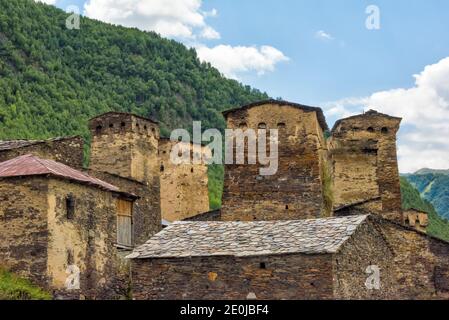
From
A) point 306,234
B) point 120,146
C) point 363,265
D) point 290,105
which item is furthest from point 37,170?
point 120,146

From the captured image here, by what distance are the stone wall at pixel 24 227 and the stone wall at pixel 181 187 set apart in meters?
25.2

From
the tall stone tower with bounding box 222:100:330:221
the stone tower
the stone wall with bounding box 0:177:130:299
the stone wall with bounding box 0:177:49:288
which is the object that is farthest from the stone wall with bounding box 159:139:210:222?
the stone wall with bounding box 0:177:49:288

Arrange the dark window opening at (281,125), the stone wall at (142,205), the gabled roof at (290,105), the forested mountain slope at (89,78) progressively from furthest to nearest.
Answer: the forested mountain slope at (89,78) < the stone wall at (142,205) < the dark window opening at (281,125) < the gabled roof at (290,105)

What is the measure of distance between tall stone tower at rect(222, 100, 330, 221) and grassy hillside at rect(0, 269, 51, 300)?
7.35 m

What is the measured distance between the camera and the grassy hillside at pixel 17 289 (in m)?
24.6

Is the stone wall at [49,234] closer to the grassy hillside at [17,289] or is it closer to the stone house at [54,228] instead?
the stone house at [54,228]

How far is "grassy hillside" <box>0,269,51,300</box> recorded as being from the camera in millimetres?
24562

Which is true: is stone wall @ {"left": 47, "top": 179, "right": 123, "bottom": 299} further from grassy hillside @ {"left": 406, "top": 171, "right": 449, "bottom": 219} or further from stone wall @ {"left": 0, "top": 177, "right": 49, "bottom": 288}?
grassy hillside @ {"left": 406, "top": 171, "right": 449, "bottom": 219}

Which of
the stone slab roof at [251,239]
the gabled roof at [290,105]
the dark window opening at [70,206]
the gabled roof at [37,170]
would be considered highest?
the gabled roof at [290,105]

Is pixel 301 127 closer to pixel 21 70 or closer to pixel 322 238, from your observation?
pixel 322 238

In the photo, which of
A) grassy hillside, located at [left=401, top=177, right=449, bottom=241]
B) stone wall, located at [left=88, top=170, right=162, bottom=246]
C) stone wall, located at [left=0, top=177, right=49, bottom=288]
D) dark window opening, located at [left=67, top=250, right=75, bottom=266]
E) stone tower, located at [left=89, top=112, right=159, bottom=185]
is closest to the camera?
stone wall, located at [left=0, top=177, right=49, bottom=288]

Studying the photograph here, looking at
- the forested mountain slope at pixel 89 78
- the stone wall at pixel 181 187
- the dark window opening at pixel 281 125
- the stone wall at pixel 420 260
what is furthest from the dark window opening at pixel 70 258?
the forested mountain slope at pixel 89 78

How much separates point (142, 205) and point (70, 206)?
38.4ft
